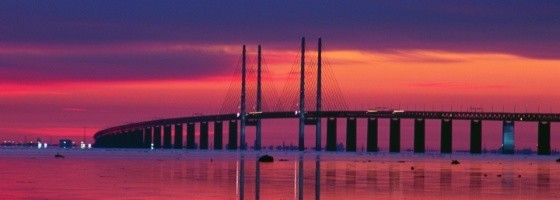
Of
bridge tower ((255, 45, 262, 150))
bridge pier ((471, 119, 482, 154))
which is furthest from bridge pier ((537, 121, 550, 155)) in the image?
bridge tower ((255, 45, 262, 150))

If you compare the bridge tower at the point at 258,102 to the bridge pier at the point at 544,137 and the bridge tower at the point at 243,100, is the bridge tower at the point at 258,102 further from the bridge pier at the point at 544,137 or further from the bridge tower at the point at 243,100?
the bridge pier at the point at 544,137

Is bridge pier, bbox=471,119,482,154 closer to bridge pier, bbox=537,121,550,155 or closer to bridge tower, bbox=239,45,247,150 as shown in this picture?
bridge pier, bbox=537,121,550,155

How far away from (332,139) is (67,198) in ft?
521

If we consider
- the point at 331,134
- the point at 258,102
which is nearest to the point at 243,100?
the point at 258,102

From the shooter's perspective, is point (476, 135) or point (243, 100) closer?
point (243, 100)

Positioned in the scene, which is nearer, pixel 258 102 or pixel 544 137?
pixel 258 102

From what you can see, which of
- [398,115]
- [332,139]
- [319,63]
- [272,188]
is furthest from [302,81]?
[272,188]

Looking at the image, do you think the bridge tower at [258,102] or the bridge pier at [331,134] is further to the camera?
the bridge pier at [331,134]

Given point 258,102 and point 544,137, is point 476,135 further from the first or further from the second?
point 258,102

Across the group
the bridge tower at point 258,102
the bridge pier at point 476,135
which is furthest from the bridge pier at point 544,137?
the bridge tower at point 258,102

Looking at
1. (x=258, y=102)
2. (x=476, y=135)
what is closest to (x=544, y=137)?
(x=476, y=135)

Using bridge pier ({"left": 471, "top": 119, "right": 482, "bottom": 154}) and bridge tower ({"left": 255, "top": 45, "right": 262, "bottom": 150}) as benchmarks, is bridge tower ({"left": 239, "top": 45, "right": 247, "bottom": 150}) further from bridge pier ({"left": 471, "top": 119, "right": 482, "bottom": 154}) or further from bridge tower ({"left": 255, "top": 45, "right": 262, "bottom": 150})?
bridge pier ({"left": 471, "top": 119, "right": 482, "bottom": 154})

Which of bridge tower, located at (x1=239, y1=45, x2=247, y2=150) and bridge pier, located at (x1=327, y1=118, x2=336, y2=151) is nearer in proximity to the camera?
bridge tower, located at (x1=239, y1=45, x2=247, y2=150)

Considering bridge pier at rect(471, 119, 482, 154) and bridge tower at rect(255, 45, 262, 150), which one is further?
bridge pier at rect(471, 119, 482, 154)
